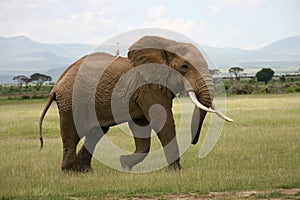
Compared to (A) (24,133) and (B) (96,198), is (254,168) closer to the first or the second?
(B) (96,198)

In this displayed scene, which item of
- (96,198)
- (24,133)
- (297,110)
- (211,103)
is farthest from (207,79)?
(297,110)

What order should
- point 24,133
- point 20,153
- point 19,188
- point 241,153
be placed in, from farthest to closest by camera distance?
point 24,133
point 20,153
point 241,153
point 19,188

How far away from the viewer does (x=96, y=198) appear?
908cm

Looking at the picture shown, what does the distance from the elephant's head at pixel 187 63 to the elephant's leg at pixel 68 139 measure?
69.5 inches

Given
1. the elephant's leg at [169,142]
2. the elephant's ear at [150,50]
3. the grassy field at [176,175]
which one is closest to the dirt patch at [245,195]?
the grassy field at [176,175]

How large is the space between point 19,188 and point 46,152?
597 centimetres

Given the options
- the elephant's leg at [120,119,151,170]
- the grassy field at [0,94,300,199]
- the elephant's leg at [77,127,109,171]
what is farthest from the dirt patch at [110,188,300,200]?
the elephant's leg at [77,127,109,171]

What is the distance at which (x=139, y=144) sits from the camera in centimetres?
1258

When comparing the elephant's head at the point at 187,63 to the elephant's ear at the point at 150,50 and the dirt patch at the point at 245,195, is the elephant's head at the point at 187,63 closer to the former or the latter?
the elephant's ear at the point at 150,50

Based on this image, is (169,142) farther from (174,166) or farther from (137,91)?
(137,91)

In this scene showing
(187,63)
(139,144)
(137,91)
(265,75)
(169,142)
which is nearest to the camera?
(187,63)

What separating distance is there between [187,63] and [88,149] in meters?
2.96

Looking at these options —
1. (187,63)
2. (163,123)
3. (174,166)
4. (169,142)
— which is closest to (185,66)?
(187,63)

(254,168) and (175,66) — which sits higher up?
(175,66)
